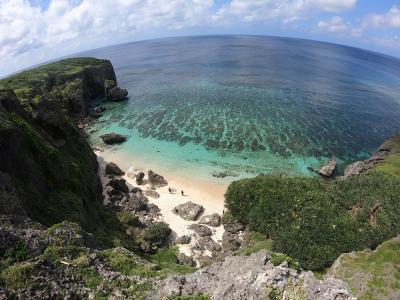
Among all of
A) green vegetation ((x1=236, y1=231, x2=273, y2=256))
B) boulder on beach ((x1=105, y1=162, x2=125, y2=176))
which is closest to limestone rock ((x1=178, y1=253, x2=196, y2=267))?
green vegetation ((x1=236, y1=231, x2=273, y2=256))

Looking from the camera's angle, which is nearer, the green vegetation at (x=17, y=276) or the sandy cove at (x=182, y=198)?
the green vegetation at (x=17, y=276)

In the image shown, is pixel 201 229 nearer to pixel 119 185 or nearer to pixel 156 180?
pixel 156 180

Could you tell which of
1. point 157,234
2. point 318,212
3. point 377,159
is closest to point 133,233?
point 157,234

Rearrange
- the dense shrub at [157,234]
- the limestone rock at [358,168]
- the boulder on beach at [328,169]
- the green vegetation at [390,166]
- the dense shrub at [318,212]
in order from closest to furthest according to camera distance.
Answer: the dense shrub at [318,212] < the dense shrub at [157,234] < the green vegetation at [390,166] < the limestone rock at [358,168] < the boulder on beach at [328,169]

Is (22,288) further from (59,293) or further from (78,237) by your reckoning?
(78,237)

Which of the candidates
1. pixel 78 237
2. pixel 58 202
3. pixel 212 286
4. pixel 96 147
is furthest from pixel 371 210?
pixel 96 147

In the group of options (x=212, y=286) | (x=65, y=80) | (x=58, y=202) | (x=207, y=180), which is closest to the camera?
(x=212, y=286)

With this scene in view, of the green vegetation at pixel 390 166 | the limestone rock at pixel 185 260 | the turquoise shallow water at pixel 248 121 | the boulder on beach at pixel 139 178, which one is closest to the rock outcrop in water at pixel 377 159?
the green vegetation at pixel 390 166

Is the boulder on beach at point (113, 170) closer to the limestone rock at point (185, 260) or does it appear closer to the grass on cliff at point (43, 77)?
the limestone rock at point (185, 260)
